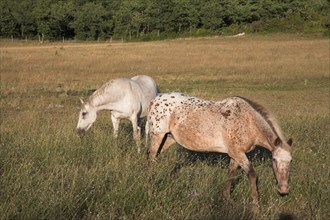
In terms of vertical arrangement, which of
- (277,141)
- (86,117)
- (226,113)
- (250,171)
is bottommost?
(86,117)

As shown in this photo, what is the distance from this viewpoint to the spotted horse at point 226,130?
5.33 meters

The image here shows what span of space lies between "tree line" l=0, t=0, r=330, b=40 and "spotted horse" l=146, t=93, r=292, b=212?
2652 inches

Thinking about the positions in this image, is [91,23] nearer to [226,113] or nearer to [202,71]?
[202,71]

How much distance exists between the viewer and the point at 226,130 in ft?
18.6

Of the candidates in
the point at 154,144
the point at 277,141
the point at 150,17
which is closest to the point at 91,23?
the point at 150,17

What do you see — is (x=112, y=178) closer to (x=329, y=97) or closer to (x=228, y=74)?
(x=329, y=97)

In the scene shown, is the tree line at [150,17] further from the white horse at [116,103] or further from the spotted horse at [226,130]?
the spotted horse at [226,130]

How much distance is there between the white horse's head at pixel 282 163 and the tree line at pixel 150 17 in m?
68.2

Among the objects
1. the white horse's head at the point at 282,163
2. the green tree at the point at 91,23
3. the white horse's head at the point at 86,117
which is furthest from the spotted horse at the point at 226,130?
the green tree at the point at 91,23

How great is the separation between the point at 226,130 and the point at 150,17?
79.1m

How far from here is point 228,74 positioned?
28.1 m

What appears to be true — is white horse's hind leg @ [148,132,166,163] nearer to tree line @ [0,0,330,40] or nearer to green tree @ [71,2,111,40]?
tree line @ [0,0,330,40]

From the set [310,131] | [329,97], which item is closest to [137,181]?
[310,131]

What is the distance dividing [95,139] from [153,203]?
3.25 meters
